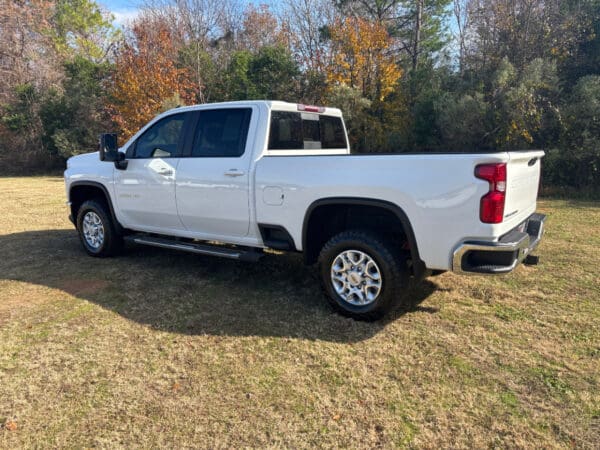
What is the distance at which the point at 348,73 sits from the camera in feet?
66.0

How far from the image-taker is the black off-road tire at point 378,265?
370 centimetres

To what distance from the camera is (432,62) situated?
2178cm

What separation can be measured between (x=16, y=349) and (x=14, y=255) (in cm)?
338

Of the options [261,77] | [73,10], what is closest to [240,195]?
[261,77]

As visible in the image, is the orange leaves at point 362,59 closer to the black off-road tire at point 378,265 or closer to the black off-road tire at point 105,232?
the black off-road tire at point 105,232

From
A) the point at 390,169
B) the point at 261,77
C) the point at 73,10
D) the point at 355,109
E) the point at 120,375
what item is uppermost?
the point at 73,10

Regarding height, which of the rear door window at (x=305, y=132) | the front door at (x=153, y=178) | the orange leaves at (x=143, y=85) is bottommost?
the front door at (x=153, y=178)

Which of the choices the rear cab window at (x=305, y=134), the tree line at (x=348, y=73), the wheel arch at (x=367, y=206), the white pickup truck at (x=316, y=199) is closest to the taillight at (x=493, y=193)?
the white pickup truck at (x=316, y=199)

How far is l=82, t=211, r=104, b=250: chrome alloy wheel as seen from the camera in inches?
235

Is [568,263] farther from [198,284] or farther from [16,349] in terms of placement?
[16,349]

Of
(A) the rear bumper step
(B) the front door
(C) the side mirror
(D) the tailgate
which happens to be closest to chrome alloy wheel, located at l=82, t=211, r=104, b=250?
(B) the front door

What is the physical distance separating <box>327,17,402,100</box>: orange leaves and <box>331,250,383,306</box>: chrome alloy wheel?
16448mm

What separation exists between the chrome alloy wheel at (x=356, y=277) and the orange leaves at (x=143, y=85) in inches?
758

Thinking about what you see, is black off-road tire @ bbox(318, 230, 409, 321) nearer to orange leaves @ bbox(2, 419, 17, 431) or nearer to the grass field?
the grass field
